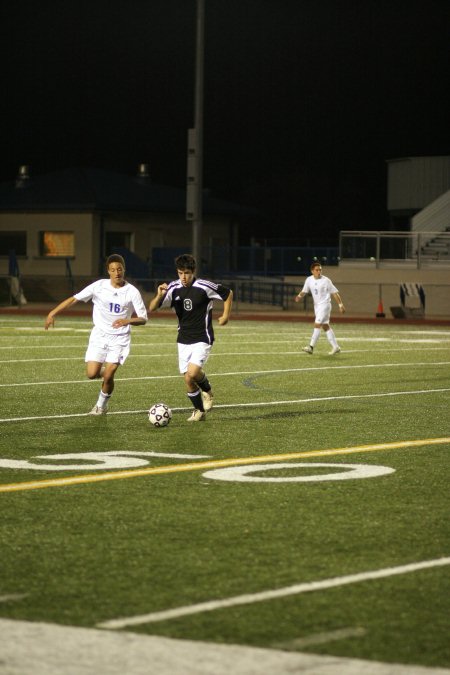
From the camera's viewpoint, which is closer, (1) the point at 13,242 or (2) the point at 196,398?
(2) the point at 196,398

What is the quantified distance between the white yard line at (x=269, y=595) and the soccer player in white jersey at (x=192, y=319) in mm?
6655

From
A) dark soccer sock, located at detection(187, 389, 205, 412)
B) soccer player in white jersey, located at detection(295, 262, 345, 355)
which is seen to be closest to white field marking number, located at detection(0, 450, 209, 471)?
dark soccer sock, located at detection(187, 389, 205, 412)

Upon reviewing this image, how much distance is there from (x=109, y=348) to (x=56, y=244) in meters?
40.7

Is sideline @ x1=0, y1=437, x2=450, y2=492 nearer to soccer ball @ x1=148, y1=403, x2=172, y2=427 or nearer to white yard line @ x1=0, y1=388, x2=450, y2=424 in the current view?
soccer ball @ x1=148, y1=403, x2=172, y2=427

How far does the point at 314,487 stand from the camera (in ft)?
29.8

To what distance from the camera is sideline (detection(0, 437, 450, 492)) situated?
9.19 metres

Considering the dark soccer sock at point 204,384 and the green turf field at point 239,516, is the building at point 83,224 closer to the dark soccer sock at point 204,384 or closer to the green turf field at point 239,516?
the green turf field at point 239,516

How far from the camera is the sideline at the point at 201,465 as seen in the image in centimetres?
919

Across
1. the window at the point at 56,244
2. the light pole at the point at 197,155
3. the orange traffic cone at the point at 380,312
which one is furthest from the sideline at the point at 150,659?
the window at the point at 56,244

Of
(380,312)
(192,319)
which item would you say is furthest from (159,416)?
(380,312)

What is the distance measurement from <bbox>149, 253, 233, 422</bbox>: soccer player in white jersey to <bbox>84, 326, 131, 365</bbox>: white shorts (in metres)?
0.58

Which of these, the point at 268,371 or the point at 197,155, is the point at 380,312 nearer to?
the point at 197,155

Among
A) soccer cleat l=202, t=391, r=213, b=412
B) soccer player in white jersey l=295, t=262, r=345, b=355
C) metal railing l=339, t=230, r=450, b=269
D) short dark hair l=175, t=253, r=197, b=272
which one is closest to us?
short dark hair l=175, t=253, r=197, b=272

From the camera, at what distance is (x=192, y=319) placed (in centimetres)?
1325
